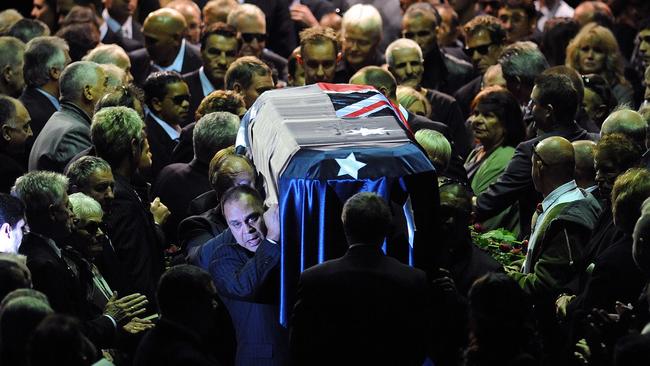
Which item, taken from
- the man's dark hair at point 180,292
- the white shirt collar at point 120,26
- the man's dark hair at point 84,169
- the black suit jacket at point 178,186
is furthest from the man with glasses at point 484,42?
the man's dark hair at point 180,292

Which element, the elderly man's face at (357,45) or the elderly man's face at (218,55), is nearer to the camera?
the elderly man's face at (218,55)

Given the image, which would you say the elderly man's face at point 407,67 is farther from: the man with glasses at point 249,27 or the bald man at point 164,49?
the bald man at point 164,49

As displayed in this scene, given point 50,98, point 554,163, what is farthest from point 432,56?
point 554,163

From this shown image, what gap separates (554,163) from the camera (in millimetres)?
7688

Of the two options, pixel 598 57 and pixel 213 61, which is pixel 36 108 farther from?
pixel 598 57

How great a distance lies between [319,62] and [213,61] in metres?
1.05

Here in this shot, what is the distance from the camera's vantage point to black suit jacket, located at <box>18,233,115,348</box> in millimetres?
6250

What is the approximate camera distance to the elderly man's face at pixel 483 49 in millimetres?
11744

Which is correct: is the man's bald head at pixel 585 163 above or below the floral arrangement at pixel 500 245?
above

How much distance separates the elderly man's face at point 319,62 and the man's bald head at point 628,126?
2.68 m

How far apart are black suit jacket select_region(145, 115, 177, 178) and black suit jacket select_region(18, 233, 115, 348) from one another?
3029mm

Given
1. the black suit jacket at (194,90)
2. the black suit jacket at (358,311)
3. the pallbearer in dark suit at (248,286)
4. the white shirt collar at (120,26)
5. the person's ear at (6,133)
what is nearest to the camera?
the black suit jacket at (358,311)

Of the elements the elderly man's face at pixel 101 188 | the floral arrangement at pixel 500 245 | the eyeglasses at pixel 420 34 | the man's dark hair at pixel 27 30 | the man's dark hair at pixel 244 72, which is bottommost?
the eyeglasses at pixel 420 34

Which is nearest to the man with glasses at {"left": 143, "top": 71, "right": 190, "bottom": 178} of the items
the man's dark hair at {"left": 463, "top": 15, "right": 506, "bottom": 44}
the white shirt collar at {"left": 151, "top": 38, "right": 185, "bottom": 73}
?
the white shirt collar at {"left": 151, "top": 38, "right": 185, "bottom": 73}
